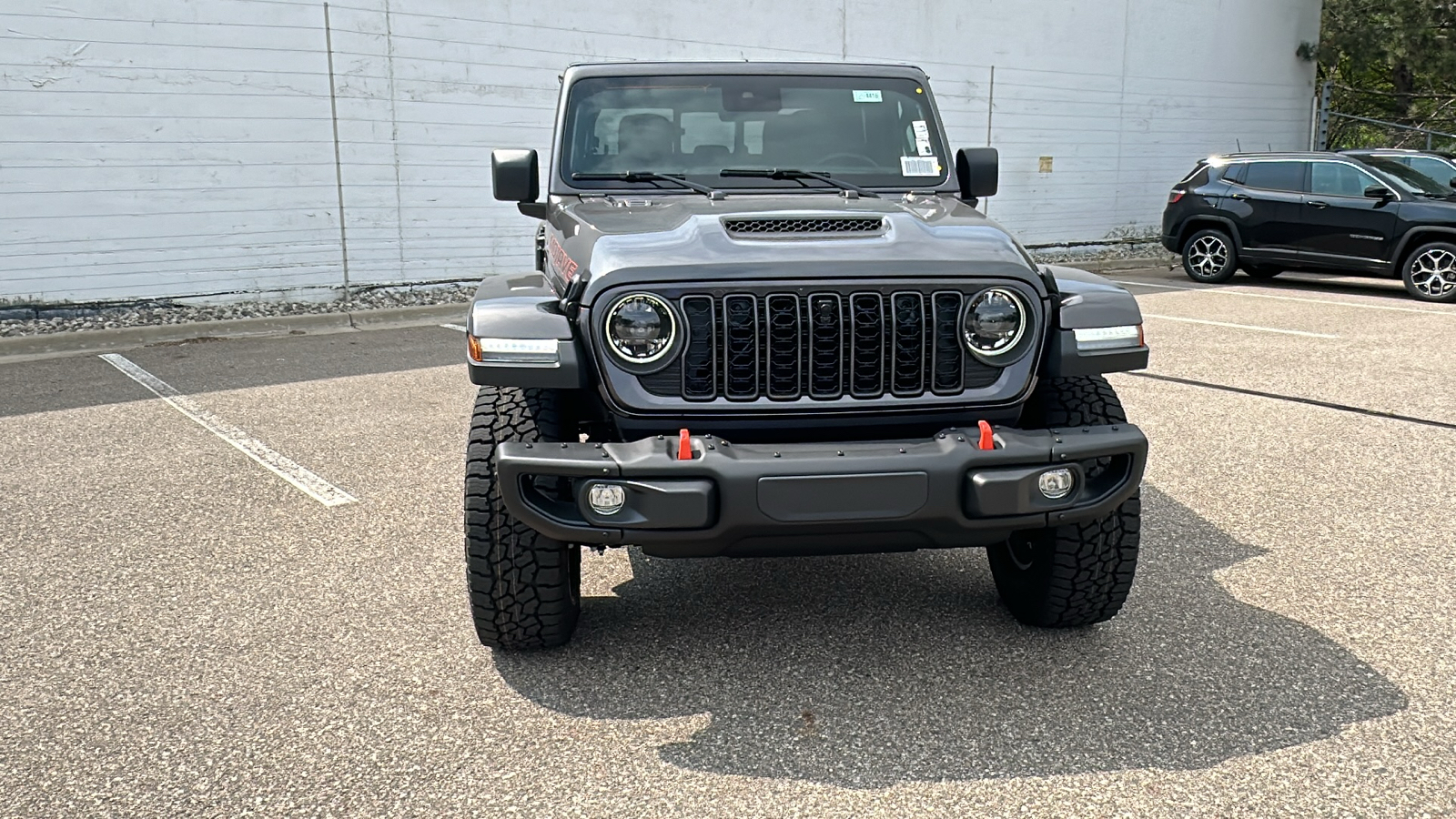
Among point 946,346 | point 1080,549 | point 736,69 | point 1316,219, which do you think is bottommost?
point 1080,549

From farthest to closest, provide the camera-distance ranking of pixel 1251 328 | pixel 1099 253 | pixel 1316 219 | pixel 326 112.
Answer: pixel 1099 253 < pixel 1316 219 < pixel 326 112 < pixel 1251 328

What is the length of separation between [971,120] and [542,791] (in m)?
15.0

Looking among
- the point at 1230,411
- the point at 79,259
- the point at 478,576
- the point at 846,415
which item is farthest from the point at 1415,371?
the point at 79,259

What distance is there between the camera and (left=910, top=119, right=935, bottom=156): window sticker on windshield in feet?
15.5

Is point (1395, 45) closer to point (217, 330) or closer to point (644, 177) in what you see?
point (217, 330)

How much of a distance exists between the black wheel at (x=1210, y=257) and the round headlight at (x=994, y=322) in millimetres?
12147

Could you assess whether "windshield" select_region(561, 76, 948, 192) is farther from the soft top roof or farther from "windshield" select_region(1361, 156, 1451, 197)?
"windshield" select_region(1361, 156, 1451, 197)

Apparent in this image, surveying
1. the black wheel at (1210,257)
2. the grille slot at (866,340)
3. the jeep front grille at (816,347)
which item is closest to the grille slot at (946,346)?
the jeep front grille at (816,347)

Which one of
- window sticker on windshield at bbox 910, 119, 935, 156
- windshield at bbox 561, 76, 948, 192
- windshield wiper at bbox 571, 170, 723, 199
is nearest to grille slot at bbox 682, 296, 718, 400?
windshield wiper at bbox 571, 170, 723, 199

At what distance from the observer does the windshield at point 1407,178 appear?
504 inches

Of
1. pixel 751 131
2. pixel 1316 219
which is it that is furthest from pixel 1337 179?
pixel 751 131

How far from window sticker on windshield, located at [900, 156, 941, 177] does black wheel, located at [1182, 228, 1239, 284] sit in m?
10.9

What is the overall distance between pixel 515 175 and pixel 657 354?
5.99 feet

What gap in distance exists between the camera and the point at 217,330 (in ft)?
35.1
